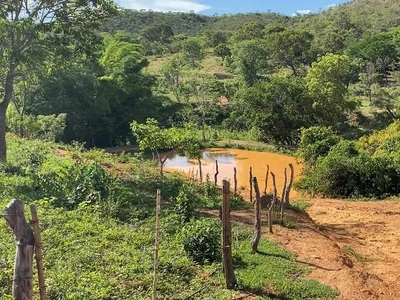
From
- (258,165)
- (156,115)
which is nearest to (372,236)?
(258,165)

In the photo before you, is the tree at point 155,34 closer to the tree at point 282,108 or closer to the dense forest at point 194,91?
the dense forest at point 194,91

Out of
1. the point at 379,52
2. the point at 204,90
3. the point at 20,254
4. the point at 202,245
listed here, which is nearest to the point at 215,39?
the point at 379,52

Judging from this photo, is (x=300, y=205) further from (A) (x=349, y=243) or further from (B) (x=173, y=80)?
(B) (x=173, y=80)

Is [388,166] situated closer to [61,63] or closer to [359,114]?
[61,63]

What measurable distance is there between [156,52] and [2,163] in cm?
4780

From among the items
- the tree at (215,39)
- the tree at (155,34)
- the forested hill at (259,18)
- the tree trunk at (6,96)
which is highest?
the forested hill at (259,18)

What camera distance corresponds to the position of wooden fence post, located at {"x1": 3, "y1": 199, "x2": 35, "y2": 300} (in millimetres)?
4160

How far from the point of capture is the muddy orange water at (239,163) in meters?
25.6

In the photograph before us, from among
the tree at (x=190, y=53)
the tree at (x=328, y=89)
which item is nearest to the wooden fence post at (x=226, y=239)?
the tree at (x=328, y=89)

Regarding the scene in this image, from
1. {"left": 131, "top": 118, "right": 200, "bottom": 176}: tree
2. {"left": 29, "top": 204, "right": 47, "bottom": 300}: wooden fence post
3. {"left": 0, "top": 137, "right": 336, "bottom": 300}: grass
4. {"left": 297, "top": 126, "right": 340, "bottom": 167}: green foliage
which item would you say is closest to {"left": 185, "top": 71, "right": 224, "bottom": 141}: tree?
{"left": 297, "top": 126, "right": 340, "bottom": 167}: green foliage

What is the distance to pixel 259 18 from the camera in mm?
106438

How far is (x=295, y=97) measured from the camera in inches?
1324

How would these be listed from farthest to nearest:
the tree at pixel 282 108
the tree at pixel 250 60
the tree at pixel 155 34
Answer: the tree at pixel 155 34 → the tree at pixel 250 60 → the tree at pixel 282 108

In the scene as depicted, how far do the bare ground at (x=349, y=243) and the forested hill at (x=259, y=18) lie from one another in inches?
2271
